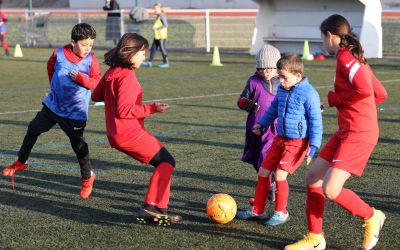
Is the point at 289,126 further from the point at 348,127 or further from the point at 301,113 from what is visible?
the point at 348,127

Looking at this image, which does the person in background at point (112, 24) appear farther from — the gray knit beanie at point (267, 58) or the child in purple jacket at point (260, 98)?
the gray knit beanie at point (267, 58)

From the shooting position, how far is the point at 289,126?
6117mm

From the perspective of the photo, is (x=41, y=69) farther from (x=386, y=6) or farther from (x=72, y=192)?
(x=386, y=6)

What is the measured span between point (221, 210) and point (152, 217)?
0.55 meters

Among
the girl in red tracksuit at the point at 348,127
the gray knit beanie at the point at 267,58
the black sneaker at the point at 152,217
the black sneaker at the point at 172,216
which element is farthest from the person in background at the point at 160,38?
the girl in red tracksuit at the point at 348,127

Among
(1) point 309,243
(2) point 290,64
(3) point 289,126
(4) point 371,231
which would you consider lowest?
(1) point 309,243

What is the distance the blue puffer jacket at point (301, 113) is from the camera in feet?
19.9

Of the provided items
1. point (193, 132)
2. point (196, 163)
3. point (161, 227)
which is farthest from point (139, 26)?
point (161, 227)

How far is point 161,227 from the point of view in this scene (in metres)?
6.29

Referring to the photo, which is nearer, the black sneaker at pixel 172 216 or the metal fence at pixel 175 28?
the black sneaker at pixel 172 216

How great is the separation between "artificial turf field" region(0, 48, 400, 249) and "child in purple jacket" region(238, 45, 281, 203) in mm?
524

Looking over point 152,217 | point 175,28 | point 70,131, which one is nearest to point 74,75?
point 70,131

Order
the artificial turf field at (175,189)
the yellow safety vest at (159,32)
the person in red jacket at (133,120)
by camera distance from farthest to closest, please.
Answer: the yellow safety vest at (159,32) → the person in red jacket at (133,120) → the artificial turf field at (175,189)

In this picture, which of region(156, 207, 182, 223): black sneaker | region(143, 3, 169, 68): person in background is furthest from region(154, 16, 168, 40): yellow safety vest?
region(156, 207, 182, 223): black sneaker
